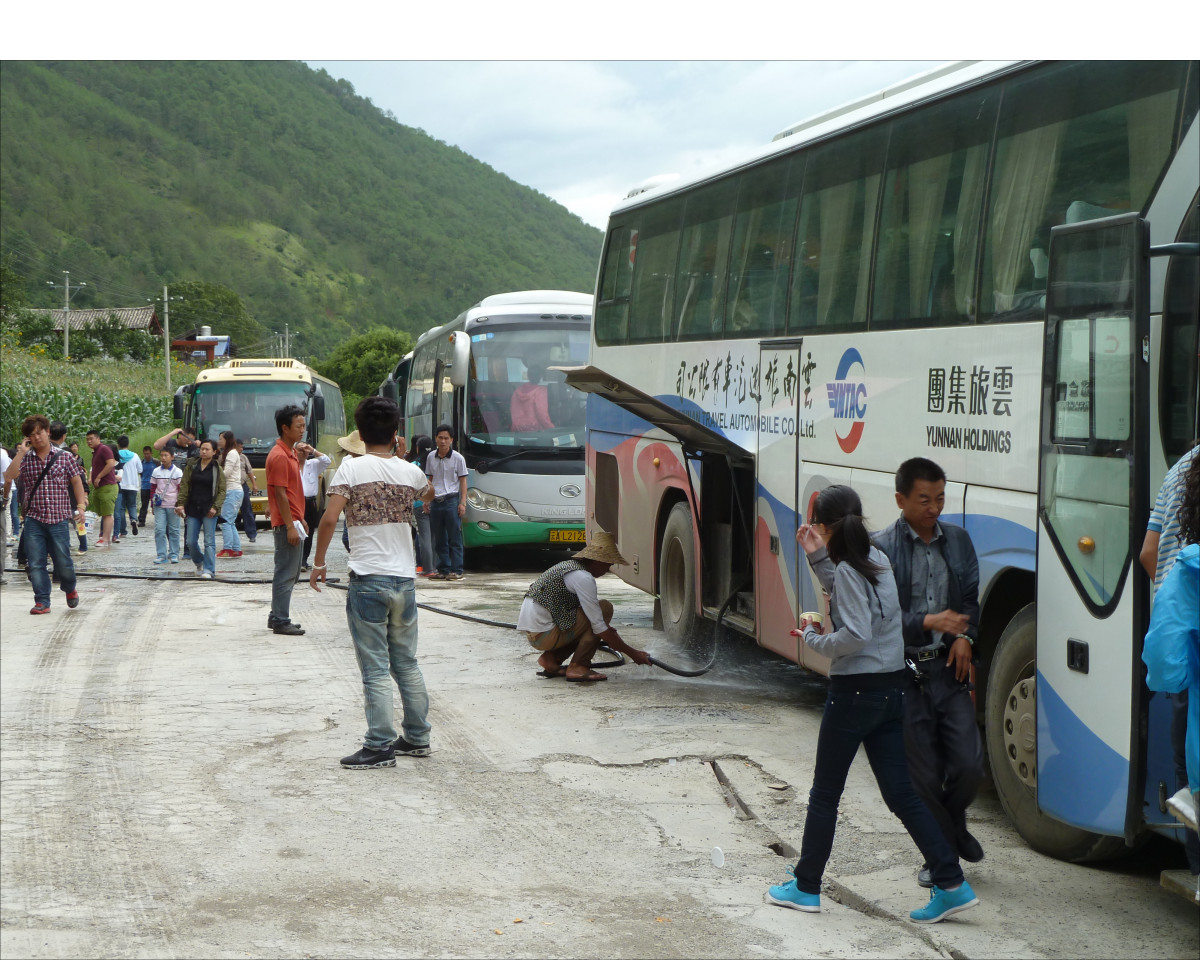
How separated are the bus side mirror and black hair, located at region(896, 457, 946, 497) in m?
12.0

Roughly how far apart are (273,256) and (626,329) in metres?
74.0

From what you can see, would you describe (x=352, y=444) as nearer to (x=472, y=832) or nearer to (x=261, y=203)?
(x=472, y=832)

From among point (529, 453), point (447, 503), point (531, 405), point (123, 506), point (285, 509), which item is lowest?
point (123, 506)

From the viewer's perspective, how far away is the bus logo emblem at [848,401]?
6.80 metres

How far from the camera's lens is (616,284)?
11.2 m

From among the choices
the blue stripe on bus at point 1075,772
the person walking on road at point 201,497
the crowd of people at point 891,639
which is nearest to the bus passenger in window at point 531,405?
the person walking on road at point 201,497

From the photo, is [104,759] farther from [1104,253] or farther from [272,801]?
[1104,253]

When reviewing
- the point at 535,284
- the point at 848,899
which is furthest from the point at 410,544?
the point at 535,284

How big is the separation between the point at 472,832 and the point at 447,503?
9.79 m

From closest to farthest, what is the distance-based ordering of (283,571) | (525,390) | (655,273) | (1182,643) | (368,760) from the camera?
(1182,643), (368,760), (655,273), (283,571), (525,390)

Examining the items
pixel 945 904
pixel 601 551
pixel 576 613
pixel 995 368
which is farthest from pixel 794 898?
pixel 576 613

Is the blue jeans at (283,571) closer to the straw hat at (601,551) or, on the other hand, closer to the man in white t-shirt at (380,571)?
the straw hat at (601,551)

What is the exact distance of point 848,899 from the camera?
15.2ft

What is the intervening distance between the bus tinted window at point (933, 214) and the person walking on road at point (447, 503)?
878 centimetres
